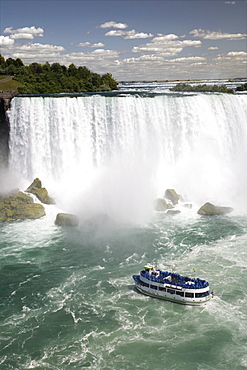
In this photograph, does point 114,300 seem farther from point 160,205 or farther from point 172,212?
point 160,205

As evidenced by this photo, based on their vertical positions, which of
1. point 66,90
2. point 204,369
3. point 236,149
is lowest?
point 204,369

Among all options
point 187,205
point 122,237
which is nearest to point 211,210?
point 187,205

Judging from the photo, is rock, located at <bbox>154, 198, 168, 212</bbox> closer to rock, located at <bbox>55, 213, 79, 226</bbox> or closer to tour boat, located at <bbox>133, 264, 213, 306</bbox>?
rock, located at <bbox>55, 213, 79, 226</bbox>

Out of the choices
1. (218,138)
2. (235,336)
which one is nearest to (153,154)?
(218,138)

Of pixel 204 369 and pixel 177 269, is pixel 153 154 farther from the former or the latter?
pixel 204 369

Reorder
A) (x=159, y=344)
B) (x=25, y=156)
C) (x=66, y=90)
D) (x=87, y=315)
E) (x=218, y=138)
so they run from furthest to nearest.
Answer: (x=66, y=90), (x=218, y=138), (x=25, y=156), (x=87, y=315), (x=159, y=344)

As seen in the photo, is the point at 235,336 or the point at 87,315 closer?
the point at 235,336
